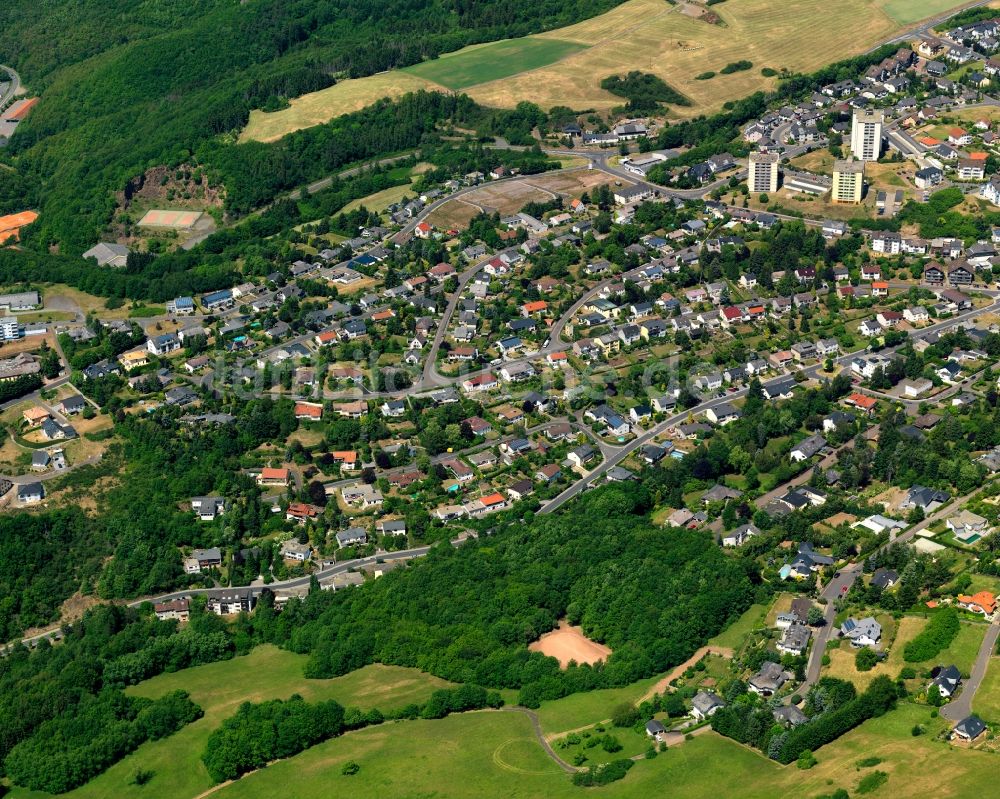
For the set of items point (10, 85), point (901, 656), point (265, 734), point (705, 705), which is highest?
point (10, 85)

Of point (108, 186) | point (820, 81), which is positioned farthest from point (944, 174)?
point (108, 186)

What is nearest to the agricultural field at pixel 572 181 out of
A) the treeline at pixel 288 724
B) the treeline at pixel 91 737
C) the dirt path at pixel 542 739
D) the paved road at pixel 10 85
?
the treeline at pixel 288 724

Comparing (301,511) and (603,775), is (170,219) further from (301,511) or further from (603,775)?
(603,775)

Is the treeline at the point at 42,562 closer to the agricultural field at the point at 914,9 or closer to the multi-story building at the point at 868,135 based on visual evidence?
the multi-story building at the point at 868,135

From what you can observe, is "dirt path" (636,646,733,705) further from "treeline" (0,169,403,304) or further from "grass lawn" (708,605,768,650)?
"treeline" (0,169,403,304)

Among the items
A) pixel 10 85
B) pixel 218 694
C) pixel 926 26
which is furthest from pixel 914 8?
pixel 218 694

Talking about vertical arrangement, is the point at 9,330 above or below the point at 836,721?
below
